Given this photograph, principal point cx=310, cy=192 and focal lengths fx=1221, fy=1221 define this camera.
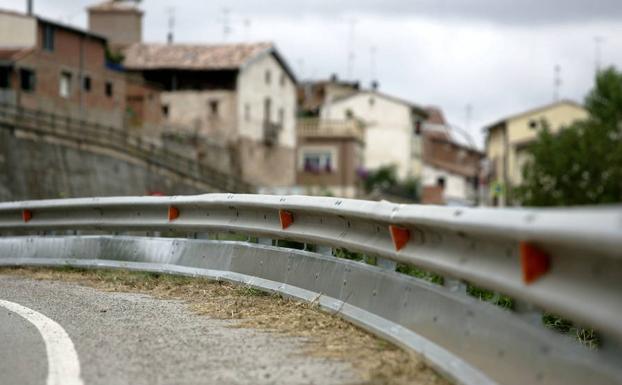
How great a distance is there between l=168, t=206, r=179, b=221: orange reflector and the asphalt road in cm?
215

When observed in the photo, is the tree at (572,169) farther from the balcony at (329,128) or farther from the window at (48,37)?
the window at (48,37)

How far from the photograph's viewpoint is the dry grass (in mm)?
6139

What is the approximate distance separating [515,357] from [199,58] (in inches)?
2991

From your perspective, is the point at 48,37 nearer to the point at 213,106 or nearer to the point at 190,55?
the point at 213,106

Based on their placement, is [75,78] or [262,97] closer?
[75,78]

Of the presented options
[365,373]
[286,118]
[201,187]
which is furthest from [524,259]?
[286,118]

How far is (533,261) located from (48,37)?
199ft

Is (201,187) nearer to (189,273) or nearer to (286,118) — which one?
(286,118)

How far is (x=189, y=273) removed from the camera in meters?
10.8

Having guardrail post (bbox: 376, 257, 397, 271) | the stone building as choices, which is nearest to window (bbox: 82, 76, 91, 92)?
the stone building

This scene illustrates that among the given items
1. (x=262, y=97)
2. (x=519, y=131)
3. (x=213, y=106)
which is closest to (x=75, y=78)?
(x=213, y=106)

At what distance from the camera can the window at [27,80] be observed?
60250 millimetres

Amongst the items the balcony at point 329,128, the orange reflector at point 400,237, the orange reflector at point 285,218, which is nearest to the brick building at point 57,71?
the balcony at point 329,128

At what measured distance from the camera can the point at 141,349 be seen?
6984 mm
